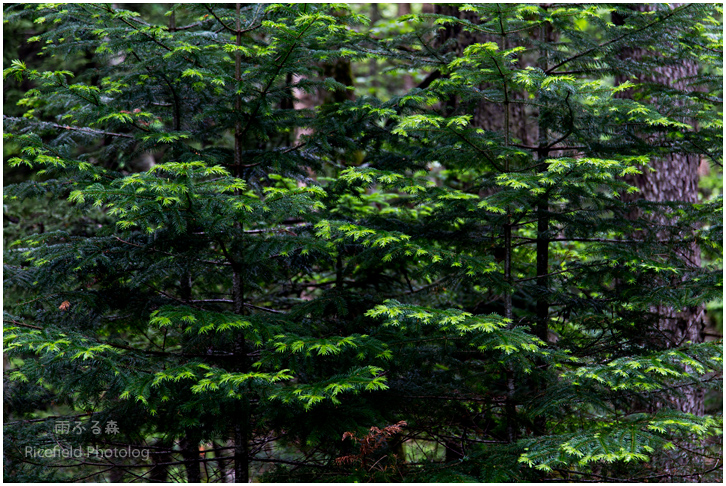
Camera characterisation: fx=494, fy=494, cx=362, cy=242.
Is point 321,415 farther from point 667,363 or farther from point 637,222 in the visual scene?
point 637,222

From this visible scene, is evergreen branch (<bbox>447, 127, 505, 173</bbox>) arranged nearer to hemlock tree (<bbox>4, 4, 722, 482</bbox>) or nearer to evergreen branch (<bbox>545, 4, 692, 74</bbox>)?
hemlock tree (<bbox>4, 4, 722, 482</bbox>)

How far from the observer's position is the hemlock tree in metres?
3.70

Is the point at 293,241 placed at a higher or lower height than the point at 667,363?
higher

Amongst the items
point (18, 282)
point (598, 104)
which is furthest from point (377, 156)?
point (18, 282)

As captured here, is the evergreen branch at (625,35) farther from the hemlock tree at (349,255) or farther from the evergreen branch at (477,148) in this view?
the evergreen branch at (477,148)

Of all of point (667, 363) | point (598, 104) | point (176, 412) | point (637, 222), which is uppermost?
point (598, 104)

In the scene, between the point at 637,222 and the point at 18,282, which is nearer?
the point at 637,222

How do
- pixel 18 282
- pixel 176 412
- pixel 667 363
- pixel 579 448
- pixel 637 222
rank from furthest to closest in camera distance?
1. pixel 18 282
2. pixel 637 222
3. pixel 176 412
4. pixel 667 363
5. pixel 579 448

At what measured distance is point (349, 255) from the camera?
5.51 metres

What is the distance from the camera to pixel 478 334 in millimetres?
3740

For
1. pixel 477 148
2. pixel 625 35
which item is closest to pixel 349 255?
pixel 477 148

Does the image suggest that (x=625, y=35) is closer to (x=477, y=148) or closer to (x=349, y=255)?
(x=477, y=148)

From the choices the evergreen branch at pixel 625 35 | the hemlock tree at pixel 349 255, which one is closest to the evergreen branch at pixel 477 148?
the hemlock tree at pixel 349 255

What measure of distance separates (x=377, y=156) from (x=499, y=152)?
141 centimetres
